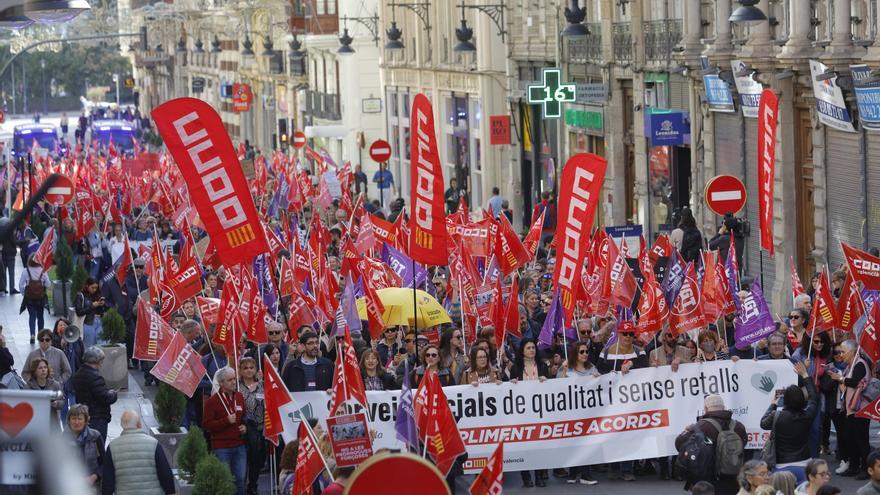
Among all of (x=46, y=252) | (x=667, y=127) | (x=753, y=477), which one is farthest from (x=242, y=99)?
(x=753, y=477)

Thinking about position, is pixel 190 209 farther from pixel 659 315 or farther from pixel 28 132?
pixel 28 132

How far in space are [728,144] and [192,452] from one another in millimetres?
18686

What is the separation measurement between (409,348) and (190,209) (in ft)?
44.6

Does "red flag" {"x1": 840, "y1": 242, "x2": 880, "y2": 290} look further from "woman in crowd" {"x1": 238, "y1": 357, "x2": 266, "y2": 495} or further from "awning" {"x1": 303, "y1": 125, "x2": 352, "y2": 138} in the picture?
"awning" {"x1": 303, "y1": 125, "x2": 352, "y2": 138}

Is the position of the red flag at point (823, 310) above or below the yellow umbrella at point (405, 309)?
above

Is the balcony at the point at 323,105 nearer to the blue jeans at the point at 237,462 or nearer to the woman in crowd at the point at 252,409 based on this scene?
the woman in crowd at the point at 252,409

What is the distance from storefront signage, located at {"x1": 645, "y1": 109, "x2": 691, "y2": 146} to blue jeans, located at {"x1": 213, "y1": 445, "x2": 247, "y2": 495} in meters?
18.7

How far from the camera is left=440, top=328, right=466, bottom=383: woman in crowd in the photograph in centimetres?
1570

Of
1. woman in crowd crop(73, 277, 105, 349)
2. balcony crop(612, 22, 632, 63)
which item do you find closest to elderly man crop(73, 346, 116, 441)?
woman in crowd crop(73, 277, 105, 349)

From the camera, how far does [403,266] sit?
73.2 feet

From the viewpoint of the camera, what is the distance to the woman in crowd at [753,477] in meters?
10.9

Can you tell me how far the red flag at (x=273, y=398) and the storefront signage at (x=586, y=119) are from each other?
24.4m

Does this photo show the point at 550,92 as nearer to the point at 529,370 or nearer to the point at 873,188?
the point at 873,188

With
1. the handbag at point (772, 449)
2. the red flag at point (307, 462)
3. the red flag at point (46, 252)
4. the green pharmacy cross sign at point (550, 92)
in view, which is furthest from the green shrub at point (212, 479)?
the green pharmacy cross sign at point (550, 92)
